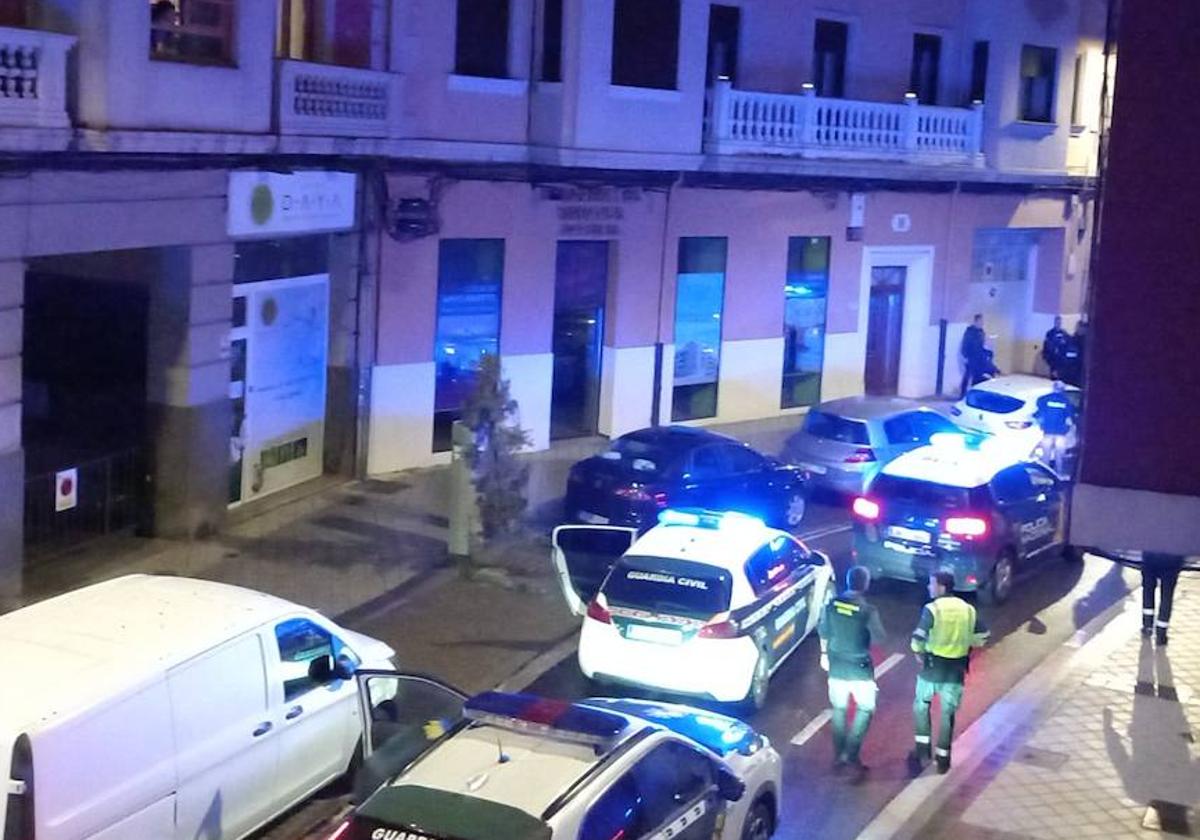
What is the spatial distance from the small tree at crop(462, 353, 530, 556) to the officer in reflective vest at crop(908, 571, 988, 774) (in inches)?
213

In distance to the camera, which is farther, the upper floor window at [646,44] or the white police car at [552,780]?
the upper floor window at [646,44]

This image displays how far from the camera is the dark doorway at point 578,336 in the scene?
79.4 ft

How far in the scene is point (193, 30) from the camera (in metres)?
17.2

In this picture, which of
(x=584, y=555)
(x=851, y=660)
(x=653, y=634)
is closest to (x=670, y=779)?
(x=851, y=660)

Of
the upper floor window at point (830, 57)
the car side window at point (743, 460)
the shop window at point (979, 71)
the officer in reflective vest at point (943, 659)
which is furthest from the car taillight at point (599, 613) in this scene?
the shop window at point (979, 71)

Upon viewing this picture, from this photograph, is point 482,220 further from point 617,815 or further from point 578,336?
point 617,815

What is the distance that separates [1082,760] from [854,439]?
Answer: 8406 mm

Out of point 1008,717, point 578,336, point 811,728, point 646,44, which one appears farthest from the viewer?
point 578,336

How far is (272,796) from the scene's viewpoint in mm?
10172

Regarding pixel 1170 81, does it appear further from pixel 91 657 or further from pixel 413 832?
pixel 91 657

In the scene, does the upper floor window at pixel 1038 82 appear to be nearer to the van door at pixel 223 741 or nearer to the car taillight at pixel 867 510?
the car taillight at pixel 867 510

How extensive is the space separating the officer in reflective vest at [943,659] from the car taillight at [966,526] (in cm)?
407

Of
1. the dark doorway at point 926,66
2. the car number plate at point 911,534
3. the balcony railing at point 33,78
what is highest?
the dark doorway at point 926,66

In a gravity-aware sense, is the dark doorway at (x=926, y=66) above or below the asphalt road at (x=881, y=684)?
above
